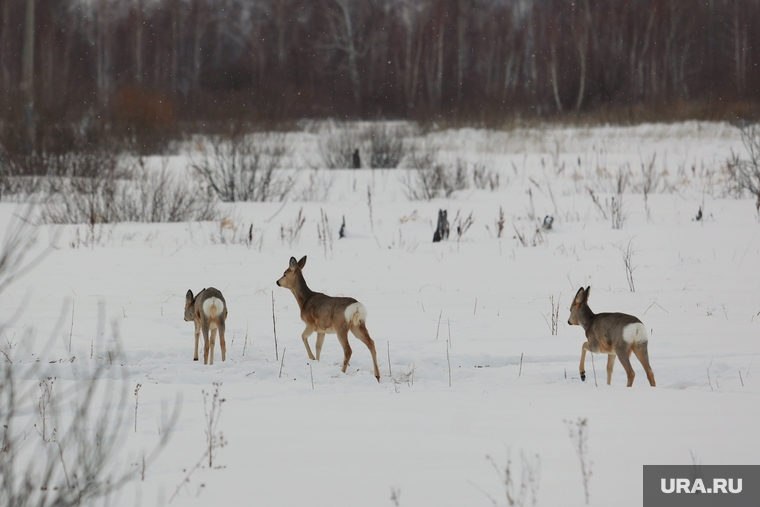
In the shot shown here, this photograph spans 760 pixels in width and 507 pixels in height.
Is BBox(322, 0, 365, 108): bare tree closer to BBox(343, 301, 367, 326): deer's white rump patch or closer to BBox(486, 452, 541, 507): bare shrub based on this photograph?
BBox(343, 301, 367, 326): deer's white rump patch

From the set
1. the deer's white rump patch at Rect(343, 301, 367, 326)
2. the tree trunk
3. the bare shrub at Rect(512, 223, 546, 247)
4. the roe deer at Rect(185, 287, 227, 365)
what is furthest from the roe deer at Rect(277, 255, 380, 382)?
the tree trunk

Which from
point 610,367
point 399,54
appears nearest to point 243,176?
point 610,367

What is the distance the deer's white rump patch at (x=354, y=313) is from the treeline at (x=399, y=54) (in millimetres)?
26682

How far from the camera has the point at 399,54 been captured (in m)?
43.4

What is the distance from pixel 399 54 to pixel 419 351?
38.5 meters

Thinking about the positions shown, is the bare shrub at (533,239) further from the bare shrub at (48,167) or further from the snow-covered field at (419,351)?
the bare shrub at (48,167)

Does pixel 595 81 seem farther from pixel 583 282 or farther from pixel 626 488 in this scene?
pixel 626 488

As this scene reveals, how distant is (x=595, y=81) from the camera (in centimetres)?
3784

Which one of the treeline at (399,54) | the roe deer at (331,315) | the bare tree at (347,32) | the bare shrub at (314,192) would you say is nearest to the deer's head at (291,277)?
the roe deer at (331,315)

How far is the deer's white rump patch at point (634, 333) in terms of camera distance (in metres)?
4.97

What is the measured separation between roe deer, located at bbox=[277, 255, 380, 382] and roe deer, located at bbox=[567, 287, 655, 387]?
1.43m

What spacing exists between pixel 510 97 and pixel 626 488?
35869mm

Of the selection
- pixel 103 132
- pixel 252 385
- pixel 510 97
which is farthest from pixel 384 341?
pixel 510 97

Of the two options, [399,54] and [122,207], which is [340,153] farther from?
[399,54]
